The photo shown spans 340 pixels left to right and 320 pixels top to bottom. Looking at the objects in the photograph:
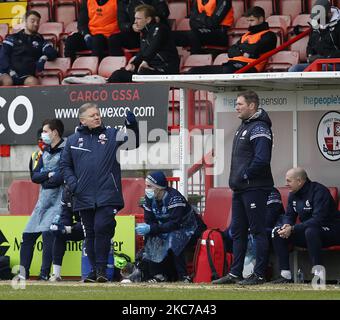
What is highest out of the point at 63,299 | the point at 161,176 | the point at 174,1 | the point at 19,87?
the point at 174,1

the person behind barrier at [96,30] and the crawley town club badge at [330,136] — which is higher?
the person behind barrier at [96,30]

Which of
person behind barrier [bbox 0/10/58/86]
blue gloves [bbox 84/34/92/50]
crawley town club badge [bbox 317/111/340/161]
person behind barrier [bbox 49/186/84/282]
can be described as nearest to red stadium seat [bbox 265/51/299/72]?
crawley town club badge [bbox 317/111/340/161]

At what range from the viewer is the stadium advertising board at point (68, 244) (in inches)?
629

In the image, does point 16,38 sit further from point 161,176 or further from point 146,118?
point 161,176

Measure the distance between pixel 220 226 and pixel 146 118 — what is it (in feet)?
8.41

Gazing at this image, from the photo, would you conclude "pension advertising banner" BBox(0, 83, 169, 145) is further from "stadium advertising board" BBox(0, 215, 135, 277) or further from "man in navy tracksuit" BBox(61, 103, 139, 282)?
"man in navy tracksuit" BBox(61, 103, 139, 282)

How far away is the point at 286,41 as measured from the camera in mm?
19016

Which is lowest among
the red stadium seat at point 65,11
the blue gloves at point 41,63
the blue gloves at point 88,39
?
the blue gloves at point 41,63

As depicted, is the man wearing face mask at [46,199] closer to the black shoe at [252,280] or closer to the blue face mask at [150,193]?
the blue face mask at [150,193]

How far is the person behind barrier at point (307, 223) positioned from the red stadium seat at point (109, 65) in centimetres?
551

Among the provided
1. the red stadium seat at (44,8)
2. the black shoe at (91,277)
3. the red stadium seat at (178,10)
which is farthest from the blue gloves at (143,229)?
the red stadium seat at (44,8)

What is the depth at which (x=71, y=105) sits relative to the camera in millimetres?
18656

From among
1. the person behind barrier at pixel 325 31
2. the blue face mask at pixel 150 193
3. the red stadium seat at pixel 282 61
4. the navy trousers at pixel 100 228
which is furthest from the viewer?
the red stadium seat at pixel 282 61

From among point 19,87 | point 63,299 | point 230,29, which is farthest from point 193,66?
point 63,299
